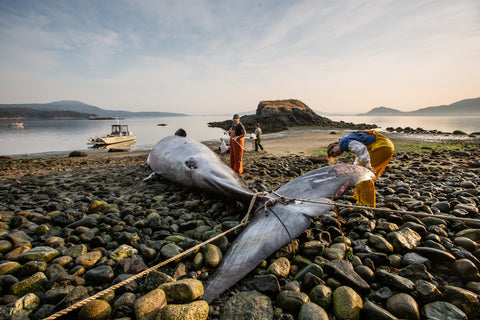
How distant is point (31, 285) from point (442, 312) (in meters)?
3.90

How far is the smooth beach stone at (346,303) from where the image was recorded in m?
2.00

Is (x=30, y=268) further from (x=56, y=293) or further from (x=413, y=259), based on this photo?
(x=413, y=259)

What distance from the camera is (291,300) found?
2131 mm

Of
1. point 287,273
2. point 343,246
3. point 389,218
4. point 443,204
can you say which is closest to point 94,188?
point 287,273

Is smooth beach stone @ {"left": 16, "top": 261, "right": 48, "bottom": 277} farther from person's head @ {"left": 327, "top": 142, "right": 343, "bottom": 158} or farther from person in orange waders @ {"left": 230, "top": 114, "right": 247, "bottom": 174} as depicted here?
person in orange waders @ {"left": 230, "top": 114, "right": 247, "bottom": 174}

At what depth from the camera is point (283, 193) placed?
3645 millimetres

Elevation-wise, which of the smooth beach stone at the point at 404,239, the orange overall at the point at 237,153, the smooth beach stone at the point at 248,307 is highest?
the orange overall at the point at 237,153

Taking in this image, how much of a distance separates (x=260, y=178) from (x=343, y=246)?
4.10 m

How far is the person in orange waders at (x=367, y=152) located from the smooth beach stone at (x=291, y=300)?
2270 millimetres

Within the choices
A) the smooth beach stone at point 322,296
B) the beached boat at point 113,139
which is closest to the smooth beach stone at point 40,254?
the smooth beach stone at point 322,296

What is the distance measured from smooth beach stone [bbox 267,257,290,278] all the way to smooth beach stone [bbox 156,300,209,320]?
857mm

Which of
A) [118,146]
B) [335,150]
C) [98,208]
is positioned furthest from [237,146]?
[118,146]

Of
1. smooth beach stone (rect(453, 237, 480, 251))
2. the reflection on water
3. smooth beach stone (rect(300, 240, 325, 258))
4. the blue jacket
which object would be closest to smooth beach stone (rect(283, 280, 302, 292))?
smooth beach stone (rect(300, 240, 325, 258))

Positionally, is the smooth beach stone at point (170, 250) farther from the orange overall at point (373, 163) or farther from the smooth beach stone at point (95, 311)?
the orange overall at point (373, 163)
